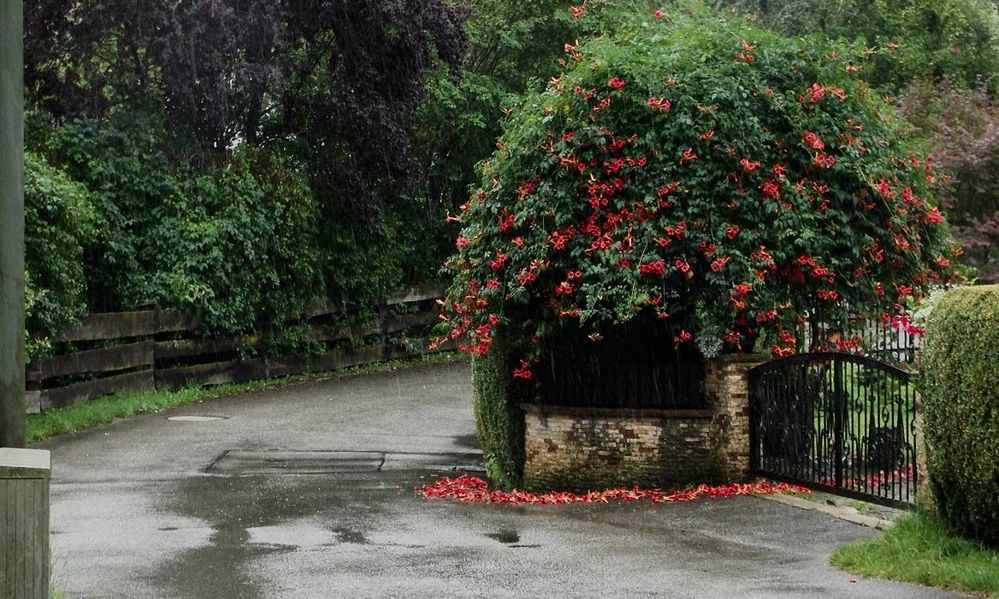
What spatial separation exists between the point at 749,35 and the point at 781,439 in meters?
4.10

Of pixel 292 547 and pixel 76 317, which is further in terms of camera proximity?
pixel 76 317

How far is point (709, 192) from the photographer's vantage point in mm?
12328

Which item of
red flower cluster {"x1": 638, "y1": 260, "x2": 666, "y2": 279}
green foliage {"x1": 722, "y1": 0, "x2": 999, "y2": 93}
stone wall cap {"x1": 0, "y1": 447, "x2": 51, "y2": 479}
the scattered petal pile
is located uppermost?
green foliage {"x1": 722, "y1": 0, "x2": 999, "y2": 93}

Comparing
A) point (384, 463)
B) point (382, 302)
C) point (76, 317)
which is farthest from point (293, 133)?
point (384, 463)

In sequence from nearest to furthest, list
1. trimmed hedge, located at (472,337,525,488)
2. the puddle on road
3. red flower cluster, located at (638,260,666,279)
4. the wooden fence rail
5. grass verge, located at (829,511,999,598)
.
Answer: grass verge, located at (829,511,999,598) → the puddle on road → red flower cluster, located at (638,260,666,279) → trimmed hedge, located at (472,337,525,488) → the wooden fence rail

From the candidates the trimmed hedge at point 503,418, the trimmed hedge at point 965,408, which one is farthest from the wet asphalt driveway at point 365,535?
the trimmed hedge at point 503,418

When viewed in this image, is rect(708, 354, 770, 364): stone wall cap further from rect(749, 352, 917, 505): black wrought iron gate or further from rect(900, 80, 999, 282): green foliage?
rect(900, 80, 999, 282): green foliage

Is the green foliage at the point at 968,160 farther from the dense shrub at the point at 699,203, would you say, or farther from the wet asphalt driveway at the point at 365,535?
the wet asphalt driveway at the point at 365,535

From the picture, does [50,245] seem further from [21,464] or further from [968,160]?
[968,160]

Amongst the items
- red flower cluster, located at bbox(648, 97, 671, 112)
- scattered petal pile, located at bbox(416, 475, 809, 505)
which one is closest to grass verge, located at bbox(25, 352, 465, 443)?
scattered petal pile, located at bbox(416, 475, 809, 505)

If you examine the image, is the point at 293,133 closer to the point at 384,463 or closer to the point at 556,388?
the point at 384,463

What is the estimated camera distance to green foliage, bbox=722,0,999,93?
33031mm

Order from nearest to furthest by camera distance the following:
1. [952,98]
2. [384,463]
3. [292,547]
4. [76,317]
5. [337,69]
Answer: [292,547], [384,463], [76,317], [337,69], [952,98]

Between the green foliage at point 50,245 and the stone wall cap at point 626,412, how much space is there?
295 inches
